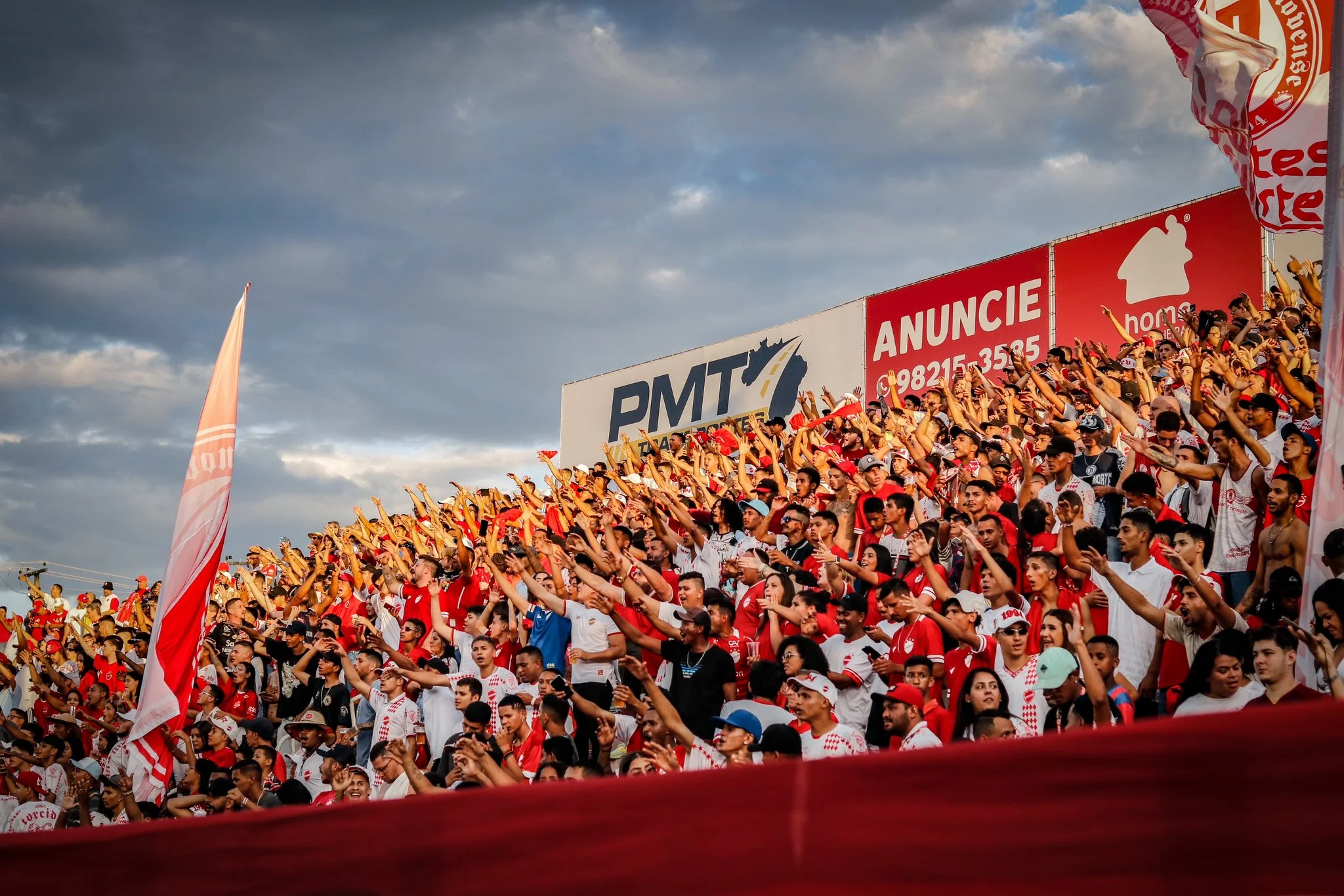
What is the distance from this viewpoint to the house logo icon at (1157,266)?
50.8 feet

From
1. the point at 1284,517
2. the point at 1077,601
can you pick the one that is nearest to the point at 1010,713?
the point at 1077,601

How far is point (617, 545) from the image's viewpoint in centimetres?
1148

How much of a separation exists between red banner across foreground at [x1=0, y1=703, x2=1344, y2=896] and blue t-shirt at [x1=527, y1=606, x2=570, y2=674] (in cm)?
706

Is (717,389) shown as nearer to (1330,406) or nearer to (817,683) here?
(817,683)

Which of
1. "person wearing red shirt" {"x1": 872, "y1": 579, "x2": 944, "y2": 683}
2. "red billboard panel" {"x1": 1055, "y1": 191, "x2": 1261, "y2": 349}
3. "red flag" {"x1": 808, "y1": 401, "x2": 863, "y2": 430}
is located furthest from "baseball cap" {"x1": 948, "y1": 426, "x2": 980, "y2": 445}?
"red billboard panel" {"x1": 1055, "y1": 191, "x2": 1261, "y2": 349}

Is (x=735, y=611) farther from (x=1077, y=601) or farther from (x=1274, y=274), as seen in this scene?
(x=1274, y=274)

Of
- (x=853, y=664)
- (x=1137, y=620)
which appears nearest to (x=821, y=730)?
(x=853, y=664)

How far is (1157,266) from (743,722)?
36.1ft

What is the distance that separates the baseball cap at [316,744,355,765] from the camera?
9.80m

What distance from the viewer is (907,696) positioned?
6.80m

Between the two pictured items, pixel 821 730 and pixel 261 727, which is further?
pixel 261 727

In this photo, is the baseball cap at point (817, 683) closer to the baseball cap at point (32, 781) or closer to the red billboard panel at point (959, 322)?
the baseball cap at point (32, 781)

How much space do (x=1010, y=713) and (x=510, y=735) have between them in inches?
131

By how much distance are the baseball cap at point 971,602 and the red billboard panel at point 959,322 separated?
30.4ft
